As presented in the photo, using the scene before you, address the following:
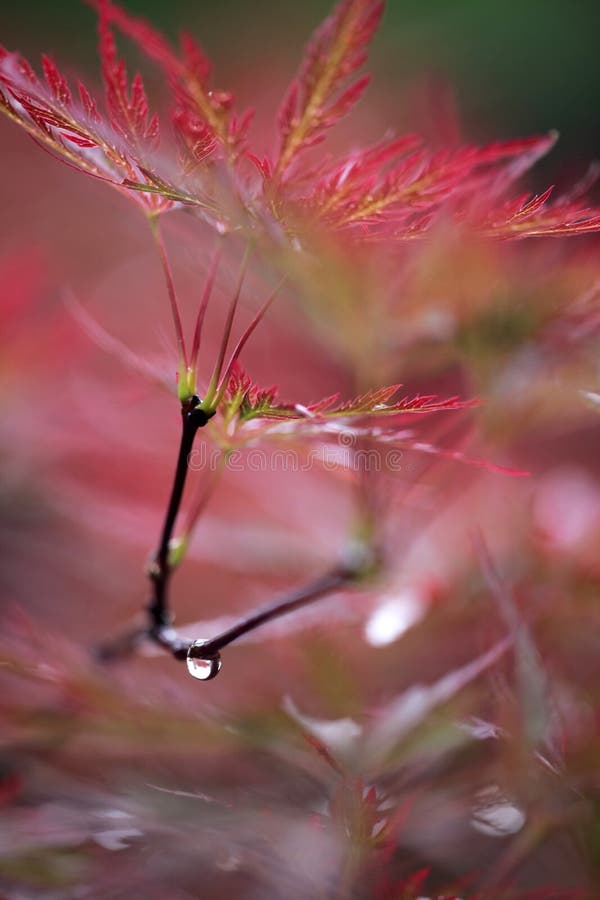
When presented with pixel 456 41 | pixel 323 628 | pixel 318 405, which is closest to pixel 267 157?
pixel 318 405

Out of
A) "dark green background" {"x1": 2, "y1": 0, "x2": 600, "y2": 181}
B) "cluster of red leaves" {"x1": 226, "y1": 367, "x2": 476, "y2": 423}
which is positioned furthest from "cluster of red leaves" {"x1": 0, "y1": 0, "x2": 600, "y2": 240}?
"dark green background" {"x1": 2, "y1": 0, "x2": 600, "y2": 181}

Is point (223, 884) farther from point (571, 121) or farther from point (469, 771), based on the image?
point (571, 121)

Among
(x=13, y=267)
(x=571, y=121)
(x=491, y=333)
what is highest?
(x=571, y=121)

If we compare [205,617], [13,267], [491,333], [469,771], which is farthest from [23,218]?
[469,771]

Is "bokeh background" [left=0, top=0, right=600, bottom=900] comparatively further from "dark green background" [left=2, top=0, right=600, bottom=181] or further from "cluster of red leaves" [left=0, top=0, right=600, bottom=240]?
"dark green background" [left=2, top=0, right=600, bottom=181]

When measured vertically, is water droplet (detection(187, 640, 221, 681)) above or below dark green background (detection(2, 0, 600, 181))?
below

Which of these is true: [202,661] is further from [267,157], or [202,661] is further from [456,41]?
[456,41]
